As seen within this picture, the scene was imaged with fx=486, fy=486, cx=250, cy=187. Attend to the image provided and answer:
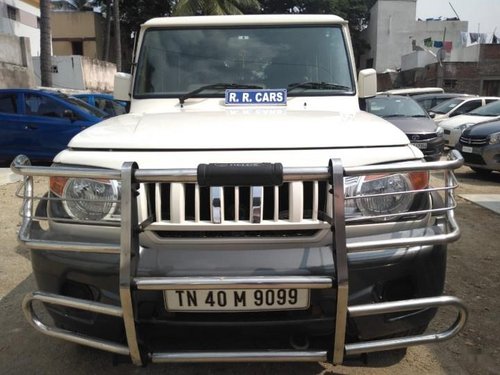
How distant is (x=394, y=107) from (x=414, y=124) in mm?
1130

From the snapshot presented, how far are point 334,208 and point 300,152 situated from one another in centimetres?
38

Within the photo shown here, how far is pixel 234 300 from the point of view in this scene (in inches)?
77.3

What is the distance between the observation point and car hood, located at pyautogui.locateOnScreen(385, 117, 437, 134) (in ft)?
32.0

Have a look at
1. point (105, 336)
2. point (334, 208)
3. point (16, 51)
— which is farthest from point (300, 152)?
point (16, 51)

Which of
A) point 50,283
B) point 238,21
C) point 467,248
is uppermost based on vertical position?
point 238,21

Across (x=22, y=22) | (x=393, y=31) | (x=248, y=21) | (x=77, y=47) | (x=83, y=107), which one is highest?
(x=393, y=31)

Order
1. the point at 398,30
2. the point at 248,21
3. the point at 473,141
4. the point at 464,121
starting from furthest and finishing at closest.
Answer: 1. the point at 398,30
2. the point at 464,121
3. the point at 473,141
4. the point at 248,21

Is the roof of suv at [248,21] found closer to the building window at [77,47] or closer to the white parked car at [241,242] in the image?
the white parked car at [241,242]

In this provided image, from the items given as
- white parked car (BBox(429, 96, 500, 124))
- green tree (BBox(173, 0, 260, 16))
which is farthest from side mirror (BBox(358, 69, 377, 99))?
green tree (BBox(173, 0, 260, 16))

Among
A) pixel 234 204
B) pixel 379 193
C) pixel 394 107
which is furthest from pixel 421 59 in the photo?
pixel 234 204

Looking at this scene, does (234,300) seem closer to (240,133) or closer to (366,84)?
(240,133)

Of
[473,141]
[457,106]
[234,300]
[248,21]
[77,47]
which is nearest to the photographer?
[234,300]

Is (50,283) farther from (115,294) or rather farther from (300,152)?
(300,152)

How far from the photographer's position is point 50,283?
2.18m
